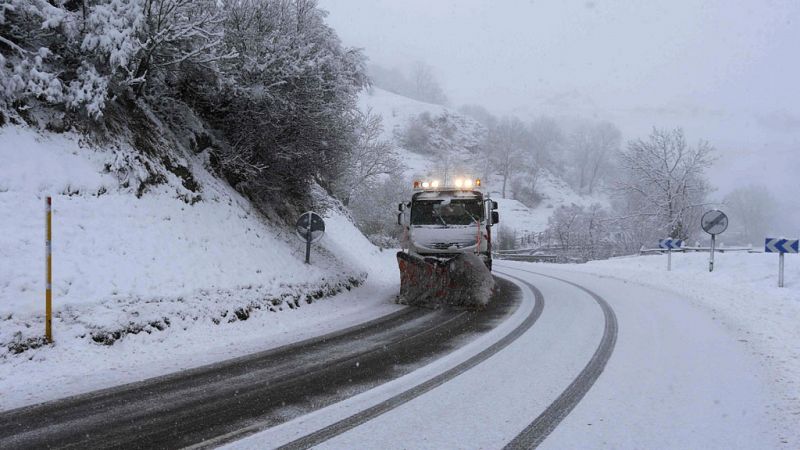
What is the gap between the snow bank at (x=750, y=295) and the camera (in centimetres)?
659

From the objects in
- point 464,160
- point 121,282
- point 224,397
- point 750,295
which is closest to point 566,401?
point 224,397

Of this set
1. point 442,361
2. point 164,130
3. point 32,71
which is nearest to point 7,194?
point 32,71

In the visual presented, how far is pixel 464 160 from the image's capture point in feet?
362

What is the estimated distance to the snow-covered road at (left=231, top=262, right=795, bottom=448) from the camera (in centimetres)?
392

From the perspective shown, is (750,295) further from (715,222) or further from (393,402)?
(393,402)

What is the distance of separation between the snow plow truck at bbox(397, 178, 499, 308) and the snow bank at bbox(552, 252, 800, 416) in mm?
4887

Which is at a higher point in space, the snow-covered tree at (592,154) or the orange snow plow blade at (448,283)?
the snow-covered tree at (592,154)

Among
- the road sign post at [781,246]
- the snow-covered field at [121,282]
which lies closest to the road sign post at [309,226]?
the snow-covered field at [121,282]

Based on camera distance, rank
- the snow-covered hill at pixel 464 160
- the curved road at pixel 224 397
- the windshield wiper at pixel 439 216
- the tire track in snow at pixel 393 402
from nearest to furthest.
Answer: the tire track in snow at pixel 393 402 → the curved road at pixel 224 397 → the windshield wiper at pixel 439 216 → the snow-covered hill at pixel 464 160

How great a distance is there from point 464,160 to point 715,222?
94191 millimetres

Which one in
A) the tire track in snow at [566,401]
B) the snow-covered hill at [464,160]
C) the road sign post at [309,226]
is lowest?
the tire track in snow at [566,401]

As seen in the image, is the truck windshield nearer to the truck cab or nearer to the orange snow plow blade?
the truck cab

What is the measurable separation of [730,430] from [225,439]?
13.2 ft

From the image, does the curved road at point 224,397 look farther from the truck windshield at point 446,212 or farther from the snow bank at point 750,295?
the truck windshield at point 446,212
